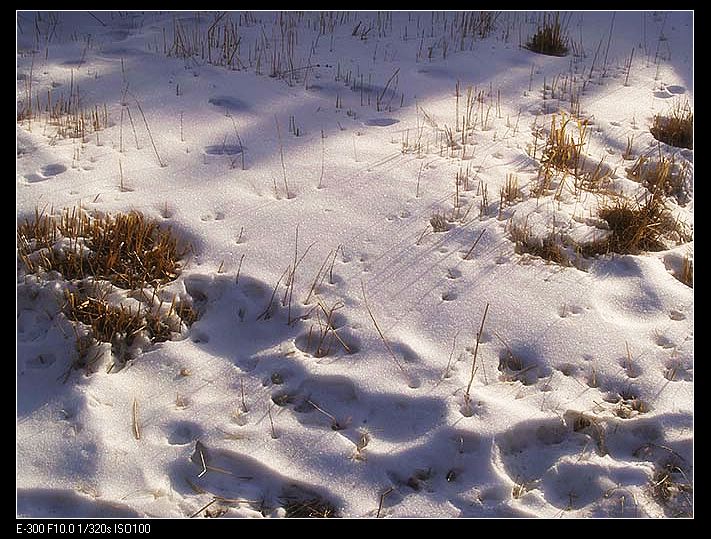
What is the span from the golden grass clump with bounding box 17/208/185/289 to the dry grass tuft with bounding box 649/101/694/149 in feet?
12.7

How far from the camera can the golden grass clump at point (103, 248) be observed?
12.6ft

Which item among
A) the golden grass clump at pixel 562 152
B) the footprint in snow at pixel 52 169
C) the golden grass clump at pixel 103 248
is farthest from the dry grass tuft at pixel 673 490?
the footprint in snow at pixel 52 169

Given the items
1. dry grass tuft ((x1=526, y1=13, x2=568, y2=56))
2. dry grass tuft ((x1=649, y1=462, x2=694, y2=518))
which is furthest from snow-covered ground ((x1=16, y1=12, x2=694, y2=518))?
dry grass tuft ((x1=526, y1=13, x2=568, y2=56))

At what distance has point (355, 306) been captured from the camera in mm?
3766

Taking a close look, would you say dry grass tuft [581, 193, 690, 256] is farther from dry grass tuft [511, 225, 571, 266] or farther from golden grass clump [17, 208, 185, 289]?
golden grass clump [17, 208, 185, 289]

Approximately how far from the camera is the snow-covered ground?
295 cm

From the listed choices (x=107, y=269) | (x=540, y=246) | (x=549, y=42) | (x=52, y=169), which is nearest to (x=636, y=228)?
(x=540, y=246)

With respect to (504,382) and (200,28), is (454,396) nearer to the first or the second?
(504,382)

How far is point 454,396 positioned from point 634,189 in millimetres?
2422

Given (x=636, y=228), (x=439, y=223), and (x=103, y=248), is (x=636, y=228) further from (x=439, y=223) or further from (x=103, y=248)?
(x=103, y=248)

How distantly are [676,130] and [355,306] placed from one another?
3.34m

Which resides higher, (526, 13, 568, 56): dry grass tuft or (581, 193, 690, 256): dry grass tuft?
(526, 13, 568, 56): dry grass tuft
